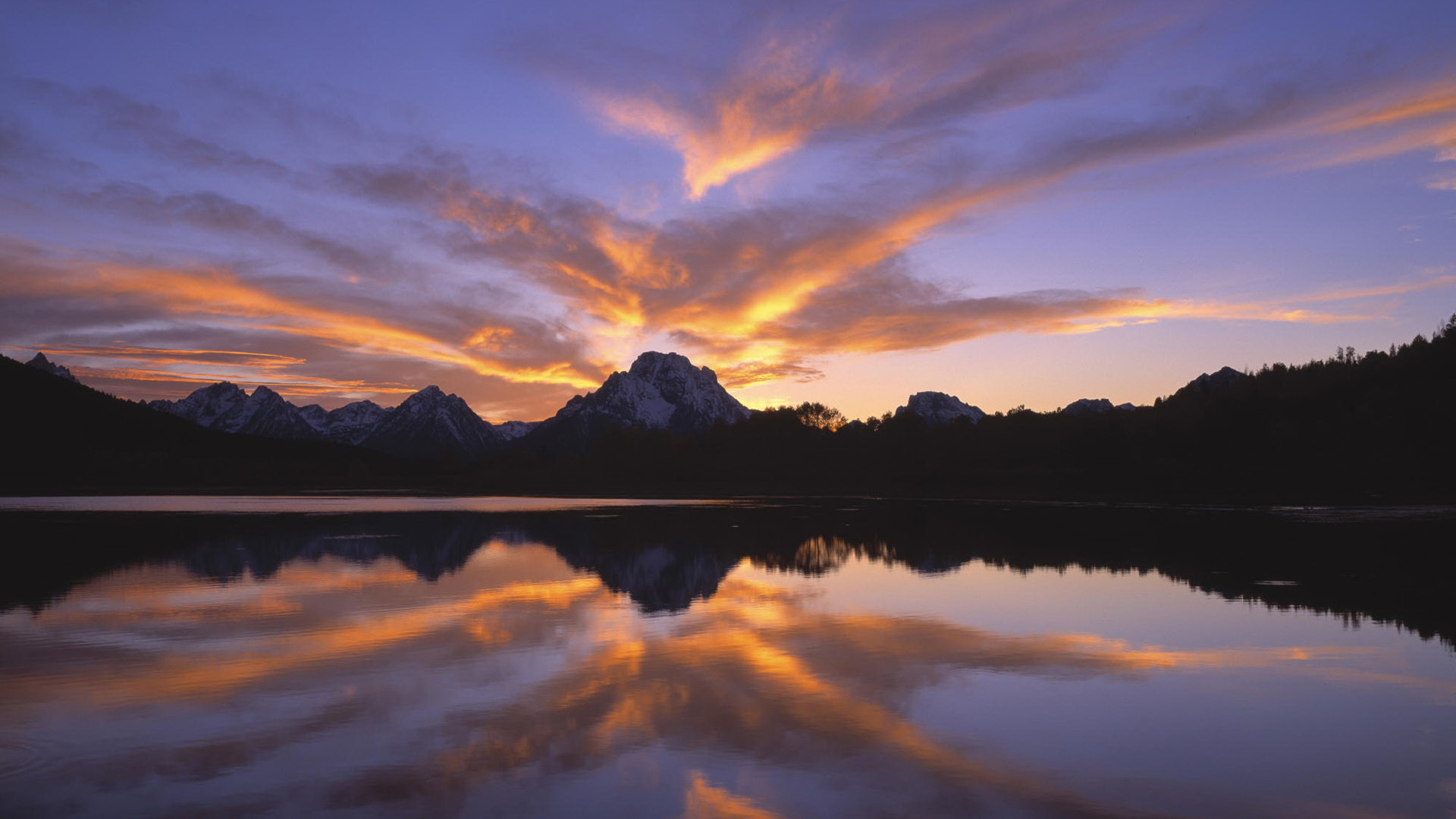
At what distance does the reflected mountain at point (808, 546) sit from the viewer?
27.6 metres

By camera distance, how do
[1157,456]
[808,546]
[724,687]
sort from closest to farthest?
[724,687], [808,546], [1157,456]

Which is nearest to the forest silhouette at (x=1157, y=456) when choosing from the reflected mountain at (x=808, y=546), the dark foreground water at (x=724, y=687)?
the reflected mountain at (x=808, y=546)

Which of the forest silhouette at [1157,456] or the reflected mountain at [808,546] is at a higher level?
the forest silhouette at [1157,456]

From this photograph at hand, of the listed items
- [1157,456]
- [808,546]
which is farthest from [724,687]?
[1157,456]

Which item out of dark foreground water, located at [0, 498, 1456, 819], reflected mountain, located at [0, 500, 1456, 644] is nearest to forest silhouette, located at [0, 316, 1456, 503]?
reflected mountain, located at [0, 500, 1456, 644]

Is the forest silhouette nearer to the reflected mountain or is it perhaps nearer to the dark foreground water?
the reflected mountain

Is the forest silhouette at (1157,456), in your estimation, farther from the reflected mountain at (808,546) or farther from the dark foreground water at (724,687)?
the dark foreground water at (724,687)

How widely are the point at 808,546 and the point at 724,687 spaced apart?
1041 inches

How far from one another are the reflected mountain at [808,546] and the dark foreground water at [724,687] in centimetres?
41

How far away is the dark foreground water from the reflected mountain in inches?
16.0

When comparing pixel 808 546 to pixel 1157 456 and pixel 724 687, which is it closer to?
pixel 724 687

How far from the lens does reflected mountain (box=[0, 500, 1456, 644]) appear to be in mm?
27562

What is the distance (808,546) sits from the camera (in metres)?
41.4

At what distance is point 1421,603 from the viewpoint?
2470cm
